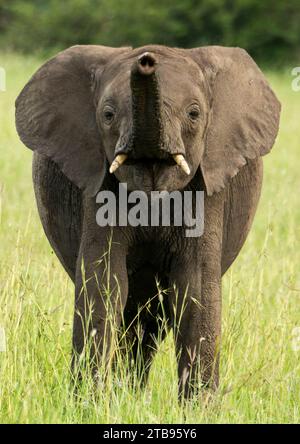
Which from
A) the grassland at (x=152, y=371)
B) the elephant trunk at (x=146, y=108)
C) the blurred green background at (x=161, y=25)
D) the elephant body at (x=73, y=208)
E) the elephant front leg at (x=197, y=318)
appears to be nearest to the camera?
the elephant trunk at (x=146, y=108)

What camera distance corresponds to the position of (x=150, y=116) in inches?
190

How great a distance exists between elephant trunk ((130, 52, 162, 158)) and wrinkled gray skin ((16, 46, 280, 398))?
0.83ft

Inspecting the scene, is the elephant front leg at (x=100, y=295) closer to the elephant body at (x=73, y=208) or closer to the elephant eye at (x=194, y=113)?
the elephant body at (x=73, y=208)

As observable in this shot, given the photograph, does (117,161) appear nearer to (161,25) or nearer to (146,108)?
(146,108)

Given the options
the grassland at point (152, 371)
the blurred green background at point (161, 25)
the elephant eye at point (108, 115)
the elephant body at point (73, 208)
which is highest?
the blurred green background at point (161, 25)

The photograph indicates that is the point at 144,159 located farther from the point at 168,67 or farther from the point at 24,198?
the point at 24,198

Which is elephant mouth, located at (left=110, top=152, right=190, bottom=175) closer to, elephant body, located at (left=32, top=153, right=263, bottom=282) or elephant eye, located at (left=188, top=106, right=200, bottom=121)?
elephant eye, located at (left=188, top=106, right=200, bottom=121)

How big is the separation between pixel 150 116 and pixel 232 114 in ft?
3.25

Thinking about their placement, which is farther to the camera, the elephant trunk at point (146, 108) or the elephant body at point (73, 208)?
the elephant body at point (73, 208)

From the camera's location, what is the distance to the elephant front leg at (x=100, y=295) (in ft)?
18.3

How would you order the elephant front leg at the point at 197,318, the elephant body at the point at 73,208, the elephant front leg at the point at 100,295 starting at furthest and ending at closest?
the elephant body at the point at 73,208 < the elephant front leg at the point at 197,318 < the elephant front leg at the point at 100,295

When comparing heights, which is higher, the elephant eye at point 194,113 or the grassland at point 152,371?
the elephant eye at point 194,113

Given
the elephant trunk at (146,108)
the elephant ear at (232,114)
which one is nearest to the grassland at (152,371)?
the elephant ear at (232,114)
